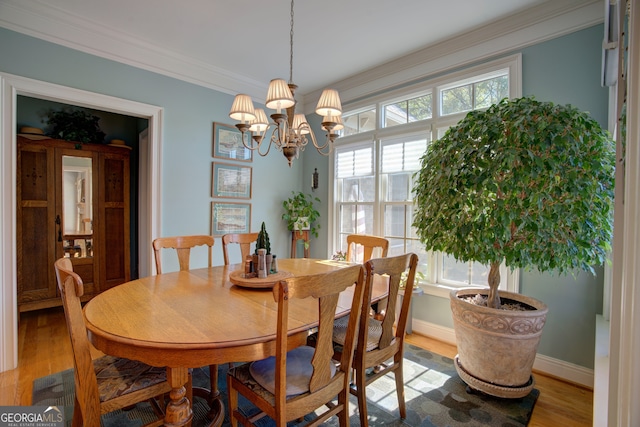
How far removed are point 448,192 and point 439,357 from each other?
1604 millimetres

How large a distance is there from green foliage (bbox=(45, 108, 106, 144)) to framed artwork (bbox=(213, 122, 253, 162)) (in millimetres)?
1579

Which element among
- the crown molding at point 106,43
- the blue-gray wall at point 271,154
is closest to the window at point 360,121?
the blue-gray wall at point 271,154

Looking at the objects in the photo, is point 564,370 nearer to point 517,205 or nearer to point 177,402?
point 517,205

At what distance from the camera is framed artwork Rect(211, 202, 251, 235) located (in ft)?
12.0

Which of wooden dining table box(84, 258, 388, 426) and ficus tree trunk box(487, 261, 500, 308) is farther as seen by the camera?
ficus tree trunk box(487, 261, 500, 308)

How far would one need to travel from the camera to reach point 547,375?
8.04 feet

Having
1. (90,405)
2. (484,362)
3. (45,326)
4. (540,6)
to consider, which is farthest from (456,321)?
(45,326)

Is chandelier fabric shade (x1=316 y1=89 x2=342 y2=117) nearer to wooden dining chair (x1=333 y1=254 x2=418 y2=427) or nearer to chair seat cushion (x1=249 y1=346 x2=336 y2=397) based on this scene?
wooden dining chair (x1=333 y1=254 x2=418 y2=427)

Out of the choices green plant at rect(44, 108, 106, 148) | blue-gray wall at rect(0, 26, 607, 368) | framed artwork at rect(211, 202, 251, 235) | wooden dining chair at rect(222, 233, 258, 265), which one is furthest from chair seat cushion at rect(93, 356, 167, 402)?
green plant at rect(44, 108, 106, 148)

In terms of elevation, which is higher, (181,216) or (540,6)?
(540,6)

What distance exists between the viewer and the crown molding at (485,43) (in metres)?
2.34

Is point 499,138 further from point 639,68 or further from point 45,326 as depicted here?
point 45,326

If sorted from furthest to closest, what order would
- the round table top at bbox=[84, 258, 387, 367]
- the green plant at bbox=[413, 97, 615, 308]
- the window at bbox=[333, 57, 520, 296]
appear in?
the window at bbox=[333, 57, 520, 296]
the green plant at bbox=[413, 97, 615, 308]
the round table top at bbox=[84, 258, 387, 367]

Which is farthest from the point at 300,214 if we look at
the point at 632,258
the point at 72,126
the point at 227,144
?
the point at 632,258
